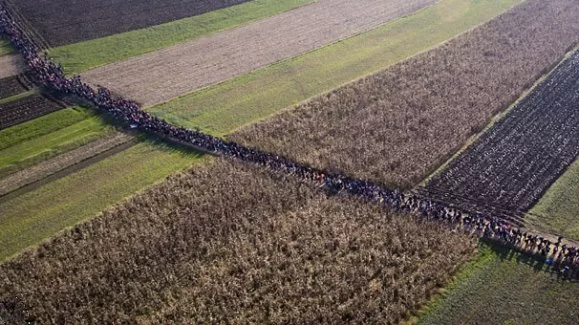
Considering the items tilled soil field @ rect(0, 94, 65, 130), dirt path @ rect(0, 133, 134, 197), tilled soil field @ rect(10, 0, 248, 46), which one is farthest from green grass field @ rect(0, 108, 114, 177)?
tilled soil field @ rect(10, 0, 248, 46)

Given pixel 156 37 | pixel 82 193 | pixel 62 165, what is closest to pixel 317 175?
pixel 82 193

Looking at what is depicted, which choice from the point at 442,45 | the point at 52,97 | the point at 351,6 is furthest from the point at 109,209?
the point at 351,6

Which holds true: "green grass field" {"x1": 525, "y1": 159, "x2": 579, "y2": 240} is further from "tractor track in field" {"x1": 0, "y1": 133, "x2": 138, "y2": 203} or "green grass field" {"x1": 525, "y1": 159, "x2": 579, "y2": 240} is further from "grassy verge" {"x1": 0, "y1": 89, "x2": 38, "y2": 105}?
"grassy verge" {"x1": 0, "y1": 89, "x2": 38, "y2": 105}

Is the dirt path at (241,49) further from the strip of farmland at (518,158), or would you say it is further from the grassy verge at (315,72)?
the strip of farmland at (518,158)

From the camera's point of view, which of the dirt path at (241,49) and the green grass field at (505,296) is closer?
the green grass field at (505,296)

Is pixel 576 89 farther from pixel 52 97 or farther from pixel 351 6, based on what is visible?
pixel 52 97

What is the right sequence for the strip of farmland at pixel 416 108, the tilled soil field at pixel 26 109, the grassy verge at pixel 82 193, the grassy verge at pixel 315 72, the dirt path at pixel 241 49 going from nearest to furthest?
1. the grassy verge at pixel 82 193
2. the strip of farmland at pixel 416 108
3. the tilled soil field at pixel 26 109
4. the grassy verge at pixel 315 72
5. the dirt path at pixel 241 49

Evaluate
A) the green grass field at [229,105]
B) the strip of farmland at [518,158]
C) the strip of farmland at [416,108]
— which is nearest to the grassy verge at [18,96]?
the green grass field at [229,105]
